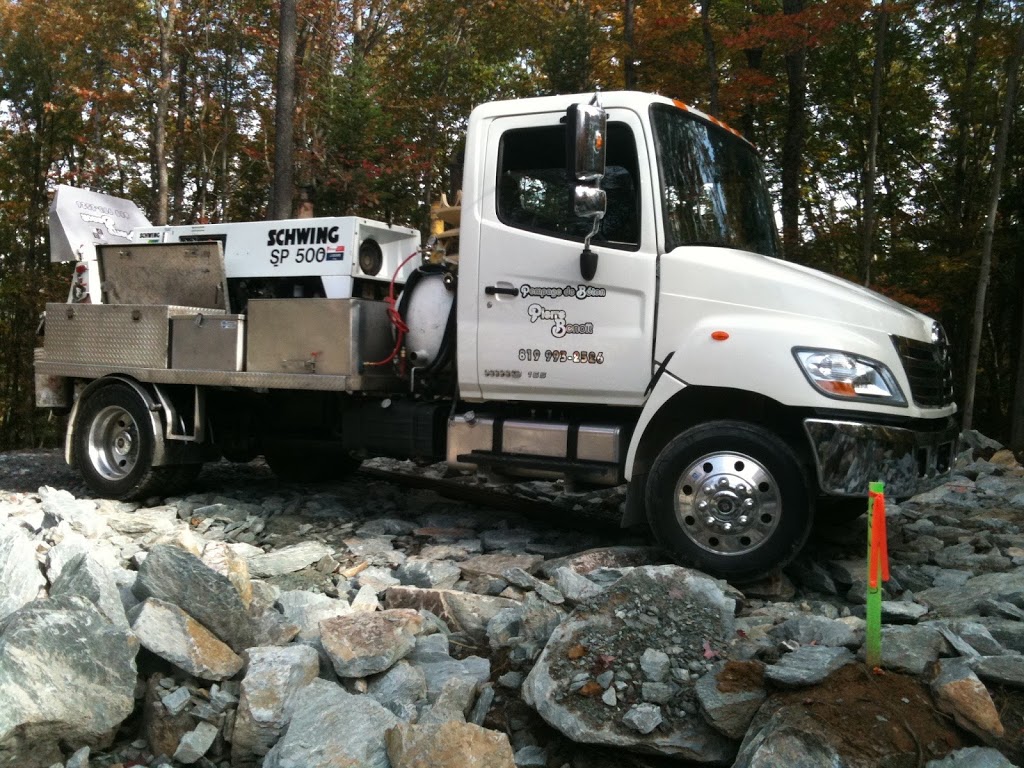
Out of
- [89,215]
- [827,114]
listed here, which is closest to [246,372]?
[89,215]

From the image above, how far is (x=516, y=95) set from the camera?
21562 millimetres

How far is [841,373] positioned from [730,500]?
92cm

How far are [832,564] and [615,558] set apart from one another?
1.32 meters

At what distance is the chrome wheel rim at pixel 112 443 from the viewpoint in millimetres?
7773

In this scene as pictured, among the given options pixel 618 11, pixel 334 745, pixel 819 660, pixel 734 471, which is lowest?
pixel 334 745

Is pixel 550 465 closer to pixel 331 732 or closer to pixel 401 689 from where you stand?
pixel 401 689

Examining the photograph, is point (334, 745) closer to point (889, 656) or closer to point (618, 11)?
point (889, 656)

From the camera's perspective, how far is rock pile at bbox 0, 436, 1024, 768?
3.34 meters

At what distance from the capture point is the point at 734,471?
507 centimetres

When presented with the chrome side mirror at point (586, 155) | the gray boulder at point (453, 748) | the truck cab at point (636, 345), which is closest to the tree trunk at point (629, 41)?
the truck cab at point (636, 345)

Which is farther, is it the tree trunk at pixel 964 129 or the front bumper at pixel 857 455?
the tree trunk at pixel 964 129

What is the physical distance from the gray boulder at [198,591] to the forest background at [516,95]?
9215mm

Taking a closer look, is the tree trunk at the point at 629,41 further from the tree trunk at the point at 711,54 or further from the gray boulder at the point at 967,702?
the gray boulder at the point at 967,702

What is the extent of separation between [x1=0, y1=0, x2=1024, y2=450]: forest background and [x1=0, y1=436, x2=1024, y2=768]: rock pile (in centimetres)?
915
